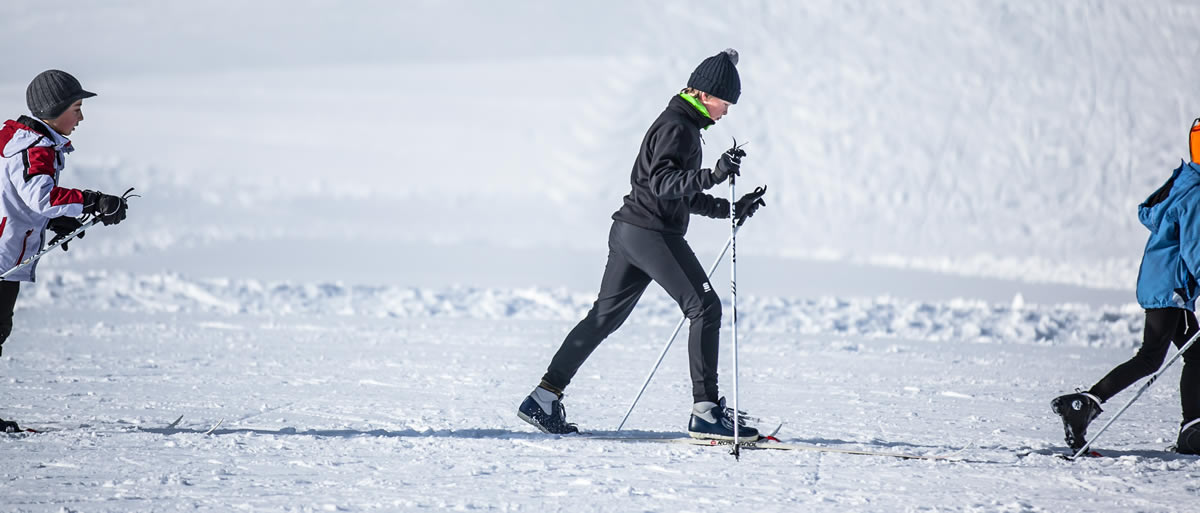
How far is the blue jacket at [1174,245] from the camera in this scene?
14.3 feet

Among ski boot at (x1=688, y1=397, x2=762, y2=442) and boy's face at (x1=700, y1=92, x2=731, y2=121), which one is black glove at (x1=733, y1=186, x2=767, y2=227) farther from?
ski boot at (x1=688, y1=397, x2=762, y2=442)

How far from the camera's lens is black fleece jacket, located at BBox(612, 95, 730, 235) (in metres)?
4.36

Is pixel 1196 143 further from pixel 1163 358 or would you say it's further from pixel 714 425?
pixel 714 425

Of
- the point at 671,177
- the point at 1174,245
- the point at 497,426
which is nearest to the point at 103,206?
the point at 497,426

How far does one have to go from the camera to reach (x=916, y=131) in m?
35.1

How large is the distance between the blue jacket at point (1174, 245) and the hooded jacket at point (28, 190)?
450cm

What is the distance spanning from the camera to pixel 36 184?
4.27 m

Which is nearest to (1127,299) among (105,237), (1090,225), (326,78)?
(1090,225)

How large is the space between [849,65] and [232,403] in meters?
34.5

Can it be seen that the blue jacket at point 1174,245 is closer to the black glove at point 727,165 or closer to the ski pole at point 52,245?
the black glove at point 727,165

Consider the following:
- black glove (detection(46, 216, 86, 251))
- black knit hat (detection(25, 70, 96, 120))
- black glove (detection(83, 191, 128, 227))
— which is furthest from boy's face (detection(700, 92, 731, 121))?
black glove (detection(46, 216, 86, 251))

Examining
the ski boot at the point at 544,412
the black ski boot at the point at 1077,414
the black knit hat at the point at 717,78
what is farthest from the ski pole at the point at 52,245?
the black ski boot at the point at 1077,414

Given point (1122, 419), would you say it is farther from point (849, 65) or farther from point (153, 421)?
point (849, 65)

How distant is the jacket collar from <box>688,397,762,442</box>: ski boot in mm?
1218
